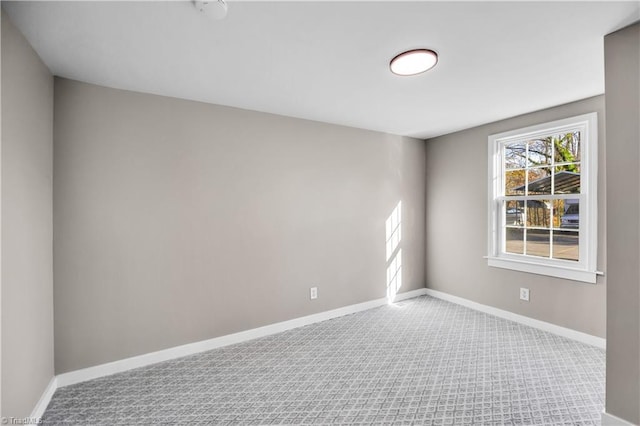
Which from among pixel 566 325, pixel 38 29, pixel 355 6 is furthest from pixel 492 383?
pixel 38 29

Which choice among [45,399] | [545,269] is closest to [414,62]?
[545,269]

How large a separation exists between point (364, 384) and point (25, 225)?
2.48 m

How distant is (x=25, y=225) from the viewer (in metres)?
1.83

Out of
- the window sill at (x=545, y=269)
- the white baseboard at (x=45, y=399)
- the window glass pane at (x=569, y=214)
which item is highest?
the window glass pane at (x=569, y=214)

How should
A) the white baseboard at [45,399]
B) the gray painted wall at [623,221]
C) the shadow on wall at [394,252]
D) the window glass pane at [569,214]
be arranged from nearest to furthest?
the gray painted wall at [623,221], the white baseboard at [45,399], the window glass pane at [569,214], the shadow on wall at [394,252]

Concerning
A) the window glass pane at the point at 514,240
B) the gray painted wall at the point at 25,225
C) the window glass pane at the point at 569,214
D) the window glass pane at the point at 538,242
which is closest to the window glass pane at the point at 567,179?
the window glass pane at the point at 569,214

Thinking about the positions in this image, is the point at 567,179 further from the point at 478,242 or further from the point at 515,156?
the point at 478,242

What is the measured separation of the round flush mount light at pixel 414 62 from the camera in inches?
80.4

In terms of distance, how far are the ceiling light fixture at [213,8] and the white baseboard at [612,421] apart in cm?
318

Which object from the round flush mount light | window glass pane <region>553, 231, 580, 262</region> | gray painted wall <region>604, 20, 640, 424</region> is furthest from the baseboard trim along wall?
the round flush mount light

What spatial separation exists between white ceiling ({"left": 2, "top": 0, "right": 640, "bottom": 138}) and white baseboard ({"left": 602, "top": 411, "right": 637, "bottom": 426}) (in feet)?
7.48

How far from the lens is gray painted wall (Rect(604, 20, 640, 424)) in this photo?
1.74 metres

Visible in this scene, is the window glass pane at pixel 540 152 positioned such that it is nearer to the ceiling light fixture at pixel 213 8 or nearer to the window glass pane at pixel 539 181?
the window glass pane at pixel 539 181

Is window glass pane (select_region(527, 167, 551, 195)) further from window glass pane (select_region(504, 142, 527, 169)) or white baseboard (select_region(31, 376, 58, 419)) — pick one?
white baseboard (select_region(31, 376, 58, 419))
